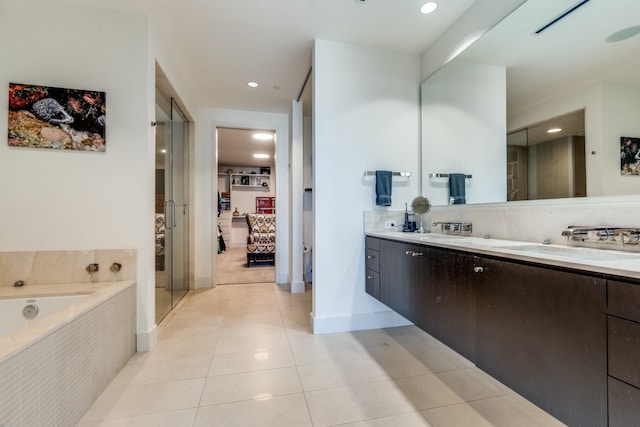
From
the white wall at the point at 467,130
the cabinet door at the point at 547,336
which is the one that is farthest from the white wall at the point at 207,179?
the cabinet door at the point at 547,336

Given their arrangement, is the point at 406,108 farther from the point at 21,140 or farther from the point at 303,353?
the point at 21,140

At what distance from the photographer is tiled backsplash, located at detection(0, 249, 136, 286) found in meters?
1.86

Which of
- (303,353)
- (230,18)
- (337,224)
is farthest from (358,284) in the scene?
(230,18)

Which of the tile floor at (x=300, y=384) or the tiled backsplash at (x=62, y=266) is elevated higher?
the tiled backsplash at (x=62, y=266)

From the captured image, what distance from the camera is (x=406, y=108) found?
261 cm

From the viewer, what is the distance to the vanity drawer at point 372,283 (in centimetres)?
223

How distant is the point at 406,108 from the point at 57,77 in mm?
2819

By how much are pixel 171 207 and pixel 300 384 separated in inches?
90.5

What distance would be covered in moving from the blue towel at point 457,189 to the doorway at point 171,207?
2631 millimetres

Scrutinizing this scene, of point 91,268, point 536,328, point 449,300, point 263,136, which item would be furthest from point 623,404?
point 263,136

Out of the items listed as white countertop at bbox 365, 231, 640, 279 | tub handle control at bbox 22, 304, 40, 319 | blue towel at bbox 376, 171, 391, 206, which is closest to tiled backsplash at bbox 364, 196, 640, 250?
white countertop at bbox 365, 231, 640, 279

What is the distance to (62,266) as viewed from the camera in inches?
75.8

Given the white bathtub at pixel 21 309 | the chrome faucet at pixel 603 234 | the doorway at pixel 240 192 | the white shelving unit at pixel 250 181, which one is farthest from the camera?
the white shelving unit at pixel 250 181

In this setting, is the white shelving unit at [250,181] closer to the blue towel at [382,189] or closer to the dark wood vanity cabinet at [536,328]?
the blue towel at [382,189]
